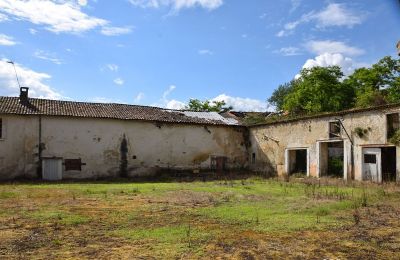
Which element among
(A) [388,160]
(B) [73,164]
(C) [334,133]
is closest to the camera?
(A) [388,160]

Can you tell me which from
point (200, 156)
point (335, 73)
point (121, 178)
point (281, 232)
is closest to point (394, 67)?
point (335, 73)

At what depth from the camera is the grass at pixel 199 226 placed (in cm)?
738

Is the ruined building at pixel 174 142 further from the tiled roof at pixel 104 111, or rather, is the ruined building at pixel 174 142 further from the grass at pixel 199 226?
the grass at pixel 199 226

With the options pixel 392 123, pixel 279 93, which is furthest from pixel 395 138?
pixel 279 93

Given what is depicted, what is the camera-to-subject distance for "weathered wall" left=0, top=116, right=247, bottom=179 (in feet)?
83.0

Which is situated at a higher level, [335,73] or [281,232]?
[335,73]

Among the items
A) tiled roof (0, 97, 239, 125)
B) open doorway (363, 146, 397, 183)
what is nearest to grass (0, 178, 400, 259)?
open doorway (363, 146, 397, 183)

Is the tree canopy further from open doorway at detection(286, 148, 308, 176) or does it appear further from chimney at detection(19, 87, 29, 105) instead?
chimney at detection(19, 87, 29, 105)

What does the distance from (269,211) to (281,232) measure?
2.93 m

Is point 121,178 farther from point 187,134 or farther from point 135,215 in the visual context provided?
point 135,215

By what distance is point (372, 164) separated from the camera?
2097cm

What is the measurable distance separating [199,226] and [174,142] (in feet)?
66.2

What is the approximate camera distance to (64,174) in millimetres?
26203

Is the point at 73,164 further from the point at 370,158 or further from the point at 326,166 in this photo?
the point at 370,158
